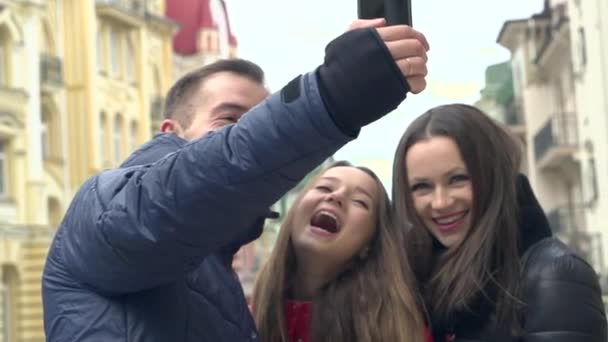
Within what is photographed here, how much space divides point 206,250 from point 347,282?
1.73 m

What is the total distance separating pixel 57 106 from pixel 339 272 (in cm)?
3723

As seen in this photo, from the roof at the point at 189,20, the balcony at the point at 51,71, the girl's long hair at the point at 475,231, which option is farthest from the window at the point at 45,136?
the girl's long hair at the point at 475,231

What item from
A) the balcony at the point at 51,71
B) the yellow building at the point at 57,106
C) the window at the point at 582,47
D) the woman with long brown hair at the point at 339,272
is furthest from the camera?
the balcony at the point at 51,71

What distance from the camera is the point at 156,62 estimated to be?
49.1m

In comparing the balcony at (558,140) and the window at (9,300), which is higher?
the balcony at (558,140)

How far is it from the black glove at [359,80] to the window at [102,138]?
40630 millimetres

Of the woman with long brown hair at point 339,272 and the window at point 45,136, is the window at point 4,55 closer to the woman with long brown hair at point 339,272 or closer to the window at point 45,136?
the window at point 45,136

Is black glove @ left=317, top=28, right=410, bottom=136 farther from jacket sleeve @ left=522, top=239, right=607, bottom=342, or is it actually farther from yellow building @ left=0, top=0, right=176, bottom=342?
yellow building @ left=0, top=0, right=176, bottom=342

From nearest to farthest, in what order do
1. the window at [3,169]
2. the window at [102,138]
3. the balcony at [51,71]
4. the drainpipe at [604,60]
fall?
the drainpipe at [604,60]
the window at [3,169]
the balcony at [51,71]
the window at [102,138]

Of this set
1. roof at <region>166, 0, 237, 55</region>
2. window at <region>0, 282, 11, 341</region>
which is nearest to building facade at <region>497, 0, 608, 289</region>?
window at <region>0, 282, 11, 341</region>

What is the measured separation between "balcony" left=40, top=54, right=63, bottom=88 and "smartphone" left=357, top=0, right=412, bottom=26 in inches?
1471

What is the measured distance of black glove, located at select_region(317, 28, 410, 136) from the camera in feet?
8.97

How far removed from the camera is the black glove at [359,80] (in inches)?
108

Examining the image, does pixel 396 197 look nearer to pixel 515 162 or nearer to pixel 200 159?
pixel 515 162
